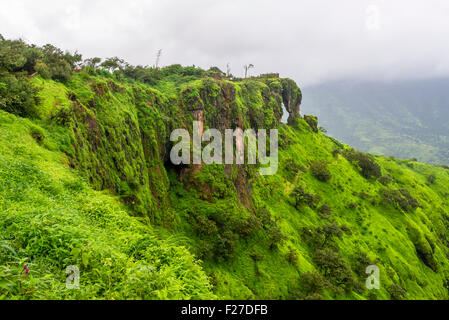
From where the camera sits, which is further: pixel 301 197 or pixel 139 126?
pixel 301 197

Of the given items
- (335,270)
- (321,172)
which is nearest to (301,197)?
(321,172)

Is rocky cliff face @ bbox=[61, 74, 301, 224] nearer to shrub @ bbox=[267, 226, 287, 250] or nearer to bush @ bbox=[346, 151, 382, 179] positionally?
shrub @ bbox=[267, 226, 287, 250]

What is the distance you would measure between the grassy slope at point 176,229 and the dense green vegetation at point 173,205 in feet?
0.18

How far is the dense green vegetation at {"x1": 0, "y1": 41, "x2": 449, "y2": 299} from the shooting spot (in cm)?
505

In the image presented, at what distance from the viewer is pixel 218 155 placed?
38.4 metres

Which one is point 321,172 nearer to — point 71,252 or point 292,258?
point 292,258

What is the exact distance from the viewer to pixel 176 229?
28.3m

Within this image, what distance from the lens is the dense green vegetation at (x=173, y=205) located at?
5.05m

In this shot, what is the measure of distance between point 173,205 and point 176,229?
3.85 m

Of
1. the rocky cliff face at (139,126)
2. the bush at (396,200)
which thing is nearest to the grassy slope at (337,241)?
the bush at (396,200)

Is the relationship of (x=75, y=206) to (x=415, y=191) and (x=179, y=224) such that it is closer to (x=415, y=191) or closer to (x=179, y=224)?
(x=179, y=224)

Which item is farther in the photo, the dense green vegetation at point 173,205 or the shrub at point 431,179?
the shrub at point 431,179

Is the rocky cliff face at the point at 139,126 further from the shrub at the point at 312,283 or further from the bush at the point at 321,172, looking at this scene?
the bush at the point at 321,172
